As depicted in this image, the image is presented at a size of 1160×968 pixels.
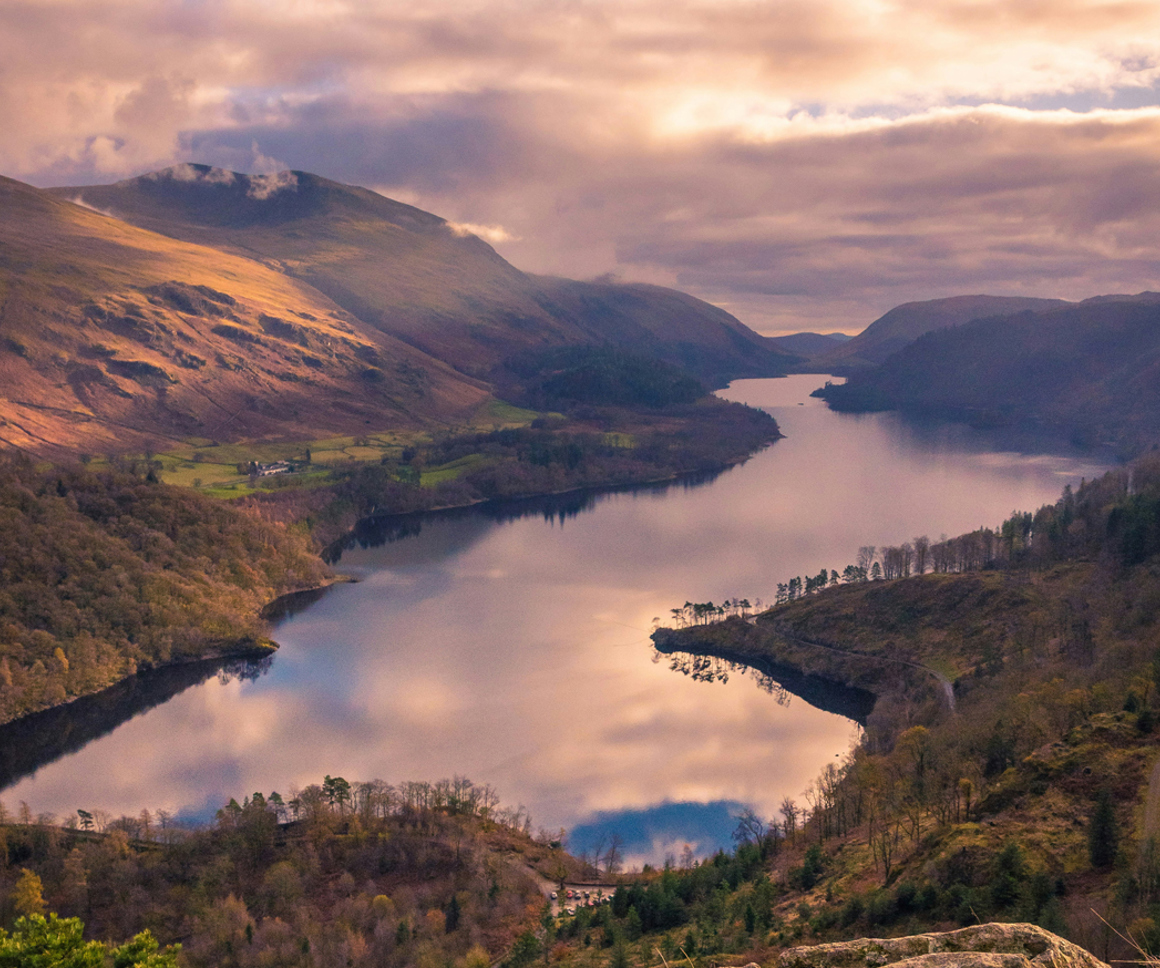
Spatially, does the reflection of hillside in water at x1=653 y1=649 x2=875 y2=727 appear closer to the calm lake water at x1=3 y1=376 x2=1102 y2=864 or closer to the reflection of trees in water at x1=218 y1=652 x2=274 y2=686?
the calm lake water at x1=3 y1=376 x2=1102 y2=864

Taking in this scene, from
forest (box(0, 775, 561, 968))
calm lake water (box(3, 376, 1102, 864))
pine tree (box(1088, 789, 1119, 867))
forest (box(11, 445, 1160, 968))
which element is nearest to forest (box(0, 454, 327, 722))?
calm lake water (box(3, 376, 1102, 864))

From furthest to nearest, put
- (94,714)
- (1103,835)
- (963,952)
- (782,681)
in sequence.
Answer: (782,681) → (94,714) → (1103,835) → (963,952)

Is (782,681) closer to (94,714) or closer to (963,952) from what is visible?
(94,714)

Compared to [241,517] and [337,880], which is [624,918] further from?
[241,517]

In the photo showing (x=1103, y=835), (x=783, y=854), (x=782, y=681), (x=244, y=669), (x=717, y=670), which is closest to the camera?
(x=1103, y=835)

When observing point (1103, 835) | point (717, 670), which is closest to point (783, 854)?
point (1103, 835)

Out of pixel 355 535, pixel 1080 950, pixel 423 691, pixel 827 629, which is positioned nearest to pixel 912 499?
pixel 827 629

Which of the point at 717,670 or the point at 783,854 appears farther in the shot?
the point at 717,670

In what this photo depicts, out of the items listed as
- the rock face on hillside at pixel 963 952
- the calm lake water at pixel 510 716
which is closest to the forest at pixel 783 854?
the calm lake water at pixel 510 716
